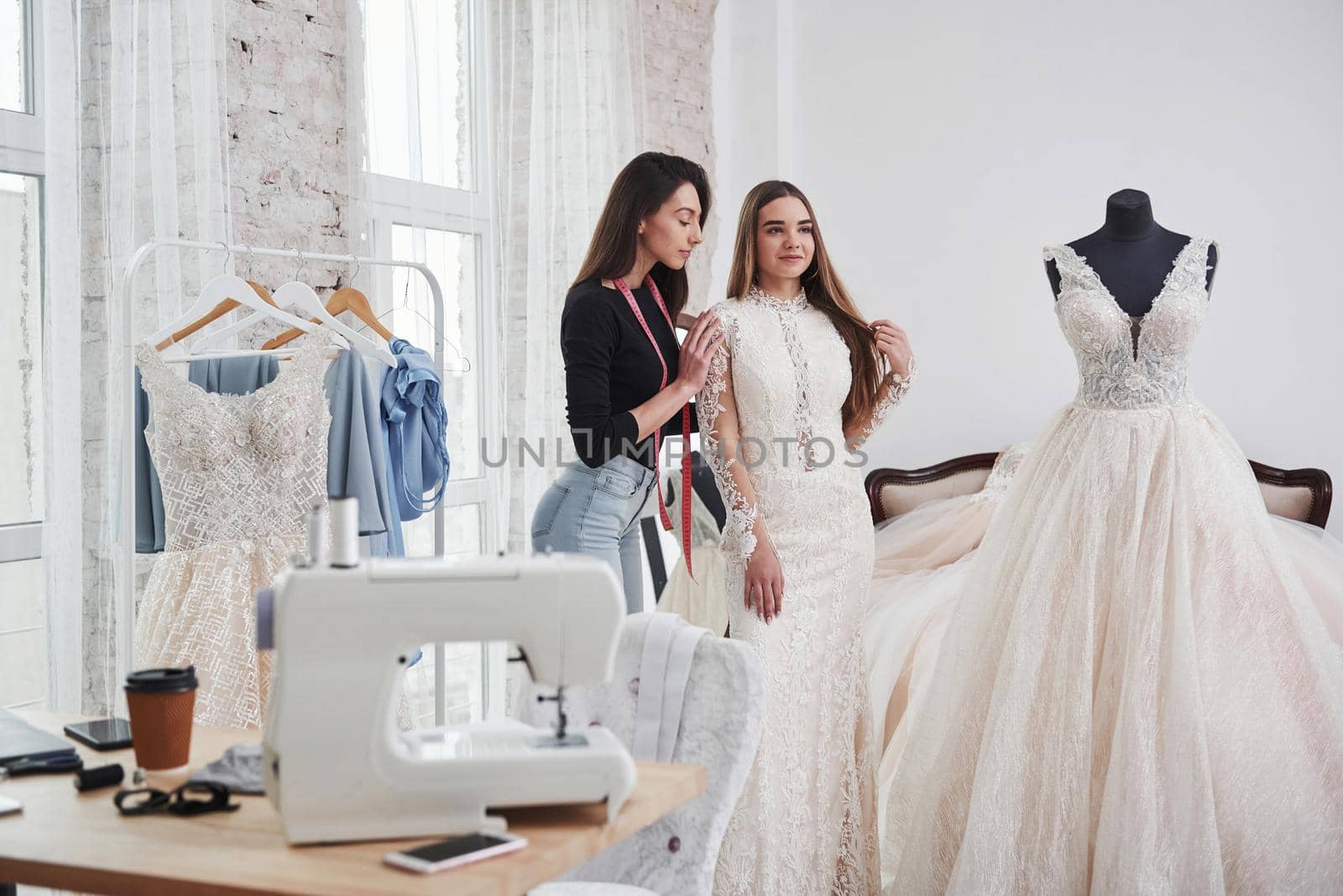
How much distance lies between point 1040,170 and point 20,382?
3.68 m

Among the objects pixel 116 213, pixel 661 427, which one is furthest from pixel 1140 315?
pixel 116 213

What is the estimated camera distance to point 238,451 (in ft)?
7.52

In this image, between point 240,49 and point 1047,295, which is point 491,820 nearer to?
point 240,49

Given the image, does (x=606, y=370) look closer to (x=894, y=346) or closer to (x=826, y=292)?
(x=826, y=292)

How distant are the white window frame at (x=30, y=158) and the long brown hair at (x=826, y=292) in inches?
57.2

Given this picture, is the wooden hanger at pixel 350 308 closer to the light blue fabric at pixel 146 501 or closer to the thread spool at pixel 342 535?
the light blue fabric at pixel 146 501

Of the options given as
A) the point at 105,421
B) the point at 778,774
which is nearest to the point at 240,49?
the point at 105,421

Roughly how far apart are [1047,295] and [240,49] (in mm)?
3143

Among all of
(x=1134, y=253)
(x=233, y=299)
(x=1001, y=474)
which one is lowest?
(x=1001, y=474)

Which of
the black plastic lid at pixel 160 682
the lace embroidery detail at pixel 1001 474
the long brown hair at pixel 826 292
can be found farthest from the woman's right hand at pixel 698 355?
the lace embroidery detail at pixel 1001 474

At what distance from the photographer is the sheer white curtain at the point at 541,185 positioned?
3.71m

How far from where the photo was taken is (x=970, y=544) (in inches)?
166

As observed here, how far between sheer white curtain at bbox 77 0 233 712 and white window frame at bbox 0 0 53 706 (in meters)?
0.08

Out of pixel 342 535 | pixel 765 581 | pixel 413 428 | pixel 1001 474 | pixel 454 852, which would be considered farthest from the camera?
pixel 1001 474
